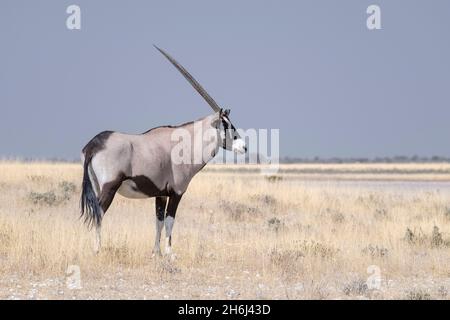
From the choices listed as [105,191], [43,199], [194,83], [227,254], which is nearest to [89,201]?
[105,191]

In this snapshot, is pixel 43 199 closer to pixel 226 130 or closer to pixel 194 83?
pixel 194 83

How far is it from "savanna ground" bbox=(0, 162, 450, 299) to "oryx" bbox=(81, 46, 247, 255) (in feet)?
2.68

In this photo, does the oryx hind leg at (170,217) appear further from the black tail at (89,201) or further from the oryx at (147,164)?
the black tail at (89,201)

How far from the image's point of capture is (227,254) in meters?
12.5

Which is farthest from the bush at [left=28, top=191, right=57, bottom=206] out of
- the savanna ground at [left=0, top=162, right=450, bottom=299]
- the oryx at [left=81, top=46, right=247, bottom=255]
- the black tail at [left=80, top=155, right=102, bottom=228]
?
the black tail at [left=80, top=155, right=102, bottom=228]

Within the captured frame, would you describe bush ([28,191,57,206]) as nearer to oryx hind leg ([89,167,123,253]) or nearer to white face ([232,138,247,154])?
oryx hind leg ([89,167,123,253])

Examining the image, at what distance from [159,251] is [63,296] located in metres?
3.30

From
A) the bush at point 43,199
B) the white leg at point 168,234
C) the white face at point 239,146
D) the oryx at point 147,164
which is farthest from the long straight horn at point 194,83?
the bush at point 43,199

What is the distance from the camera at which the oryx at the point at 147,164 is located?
37.4 ft

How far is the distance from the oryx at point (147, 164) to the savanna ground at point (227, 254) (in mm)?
815

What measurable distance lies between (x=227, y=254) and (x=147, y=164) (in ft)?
7.29

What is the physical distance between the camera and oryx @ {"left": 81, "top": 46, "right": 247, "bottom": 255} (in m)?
11.4
